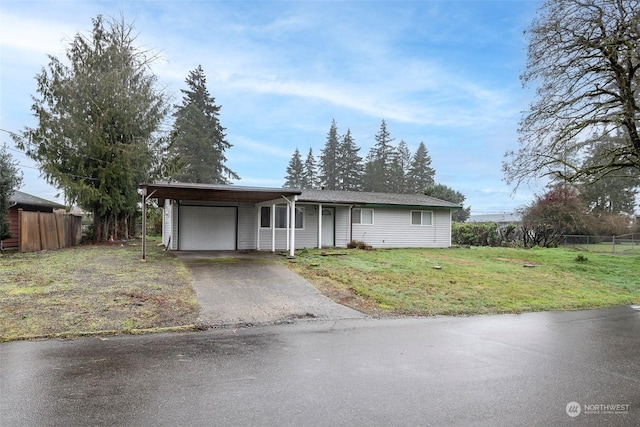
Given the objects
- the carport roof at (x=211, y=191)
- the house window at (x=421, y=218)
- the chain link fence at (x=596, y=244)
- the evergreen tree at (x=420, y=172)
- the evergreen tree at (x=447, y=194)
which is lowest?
the chain link fence at (x=596, y=244)

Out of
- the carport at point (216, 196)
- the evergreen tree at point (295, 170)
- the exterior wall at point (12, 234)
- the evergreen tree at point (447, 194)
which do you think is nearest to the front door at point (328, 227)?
the carport at point (216, 196)

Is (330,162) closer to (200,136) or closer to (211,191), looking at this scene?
(200,136)

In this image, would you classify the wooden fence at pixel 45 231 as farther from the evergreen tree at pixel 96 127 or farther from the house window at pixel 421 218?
the house window at pixel 421 218

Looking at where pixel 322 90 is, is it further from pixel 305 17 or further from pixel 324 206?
pixel 305 17

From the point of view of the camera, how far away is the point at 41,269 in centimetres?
1059

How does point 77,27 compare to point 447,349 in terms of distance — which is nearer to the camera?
point 447,349

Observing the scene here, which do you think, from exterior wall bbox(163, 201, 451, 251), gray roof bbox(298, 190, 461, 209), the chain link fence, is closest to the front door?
exterior wall bbox(163, 201, 451, 251)

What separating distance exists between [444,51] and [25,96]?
20383 mm

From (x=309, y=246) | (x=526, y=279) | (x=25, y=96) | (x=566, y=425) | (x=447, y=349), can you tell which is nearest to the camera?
(x=566, y=425)

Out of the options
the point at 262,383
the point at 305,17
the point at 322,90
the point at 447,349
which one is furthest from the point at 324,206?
the point at 262,383

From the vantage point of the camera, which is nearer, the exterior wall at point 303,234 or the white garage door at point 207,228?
the white garage door at point 207,228

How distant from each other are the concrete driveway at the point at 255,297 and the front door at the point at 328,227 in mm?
6941

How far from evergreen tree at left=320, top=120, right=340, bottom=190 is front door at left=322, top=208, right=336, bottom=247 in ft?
105

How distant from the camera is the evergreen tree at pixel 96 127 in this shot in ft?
64.0
